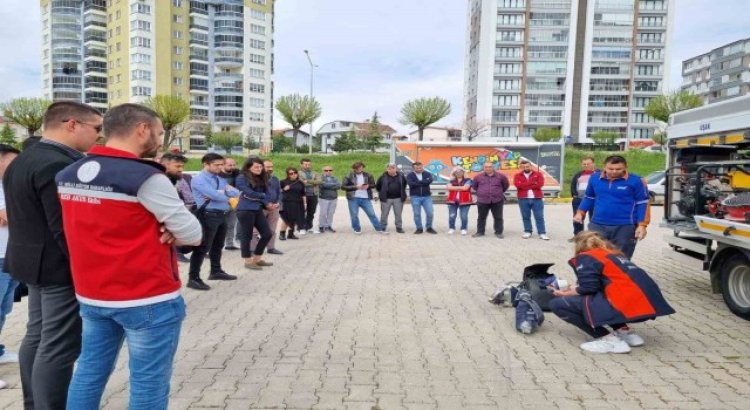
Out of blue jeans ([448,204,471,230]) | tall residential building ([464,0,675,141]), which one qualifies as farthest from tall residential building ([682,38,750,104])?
blue jeans ([448,204,471,230])

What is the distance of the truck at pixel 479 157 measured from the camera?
917 inches

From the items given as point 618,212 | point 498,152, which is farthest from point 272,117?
point 618,212

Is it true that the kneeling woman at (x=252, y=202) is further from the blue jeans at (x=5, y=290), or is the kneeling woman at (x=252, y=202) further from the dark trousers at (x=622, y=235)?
the dark trousers at (x=622, y=235)

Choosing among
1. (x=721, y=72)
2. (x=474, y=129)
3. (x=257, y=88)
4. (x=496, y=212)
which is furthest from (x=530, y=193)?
(x=721, y=72)

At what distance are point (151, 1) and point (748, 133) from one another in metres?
83.6

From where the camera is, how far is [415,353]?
4547 millimetres

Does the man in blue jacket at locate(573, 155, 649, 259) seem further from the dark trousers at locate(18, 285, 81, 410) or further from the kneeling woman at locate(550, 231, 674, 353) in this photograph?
the dark trousers at locate(18, 285, 81, 410)

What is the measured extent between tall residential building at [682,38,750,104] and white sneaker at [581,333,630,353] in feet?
349

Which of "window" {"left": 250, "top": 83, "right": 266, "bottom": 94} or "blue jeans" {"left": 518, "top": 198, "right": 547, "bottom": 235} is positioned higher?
"window" {"left": 250, "top": 83, "right": 266, "bottom": 94}

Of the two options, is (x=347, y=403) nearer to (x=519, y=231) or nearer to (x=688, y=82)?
(x=519, y=231)

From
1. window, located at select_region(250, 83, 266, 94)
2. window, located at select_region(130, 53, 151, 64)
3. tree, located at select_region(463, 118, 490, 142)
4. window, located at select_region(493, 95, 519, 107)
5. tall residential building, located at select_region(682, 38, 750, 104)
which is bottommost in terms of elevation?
tree, located at select_region(463, 118, 490, 142)

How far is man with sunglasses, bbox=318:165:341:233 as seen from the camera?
13.1 m

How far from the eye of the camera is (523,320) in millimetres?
5117

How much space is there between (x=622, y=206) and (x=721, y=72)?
389 ft
